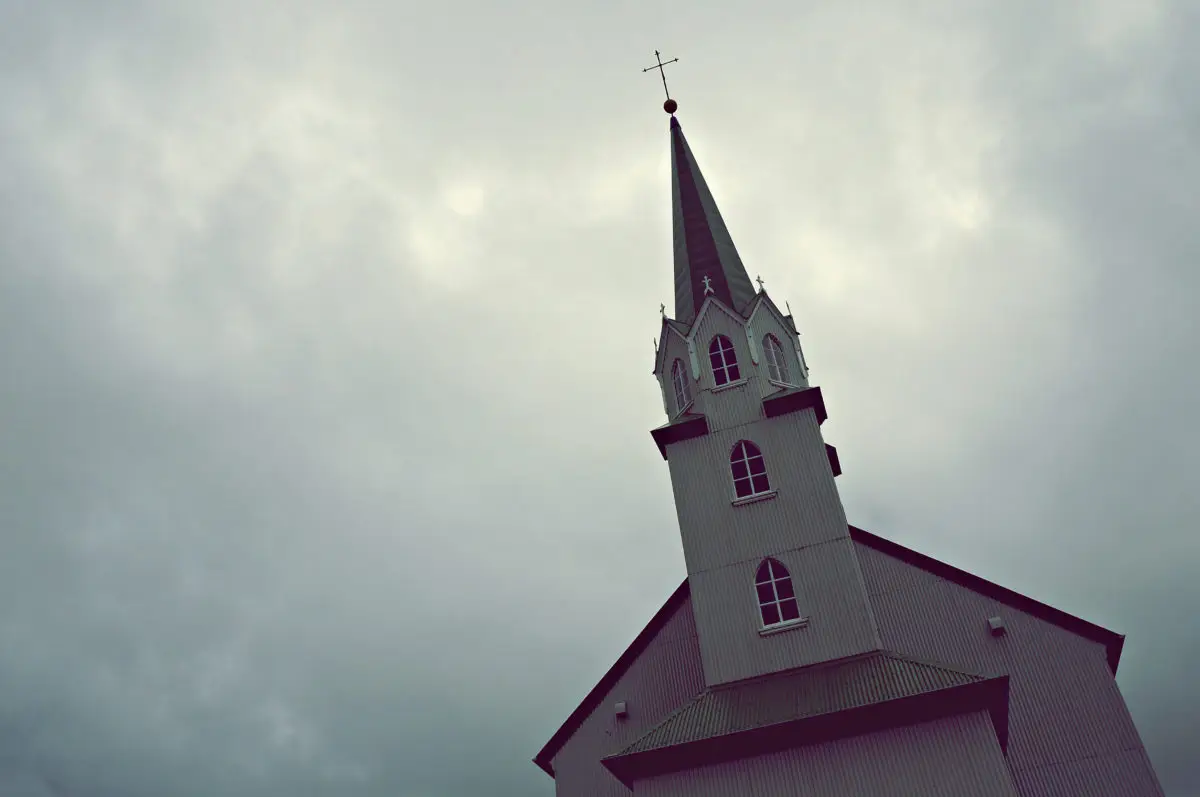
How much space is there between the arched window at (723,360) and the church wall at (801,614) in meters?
6.59

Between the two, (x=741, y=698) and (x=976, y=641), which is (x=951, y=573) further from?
(x=741, y=698)

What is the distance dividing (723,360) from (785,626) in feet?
31.2

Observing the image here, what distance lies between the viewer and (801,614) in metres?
24.7

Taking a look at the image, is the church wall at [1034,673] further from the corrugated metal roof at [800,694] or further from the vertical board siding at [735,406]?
the vertical board siding at [735,406]

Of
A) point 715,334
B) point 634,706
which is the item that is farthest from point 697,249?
point 634,706

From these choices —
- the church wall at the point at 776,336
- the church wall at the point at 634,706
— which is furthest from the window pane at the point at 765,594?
the church wall at the point at 776,336

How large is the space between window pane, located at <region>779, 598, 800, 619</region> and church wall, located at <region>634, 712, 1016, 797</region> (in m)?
4.40

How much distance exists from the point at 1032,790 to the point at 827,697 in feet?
25.6

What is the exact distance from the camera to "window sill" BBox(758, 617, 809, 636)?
2447 centimetres

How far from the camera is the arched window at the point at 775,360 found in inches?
1154

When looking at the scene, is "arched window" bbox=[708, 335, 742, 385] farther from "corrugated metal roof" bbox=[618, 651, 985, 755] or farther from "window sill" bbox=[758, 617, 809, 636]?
"corrugated metal roof" bbox=[618, 651, 985, 755]

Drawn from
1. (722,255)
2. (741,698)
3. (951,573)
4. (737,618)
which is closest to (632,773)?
(741,698)

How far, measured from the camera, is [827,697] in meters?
22.0

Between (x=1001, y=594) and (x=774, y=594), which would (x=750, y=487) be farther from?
(x=1001, y=594)
